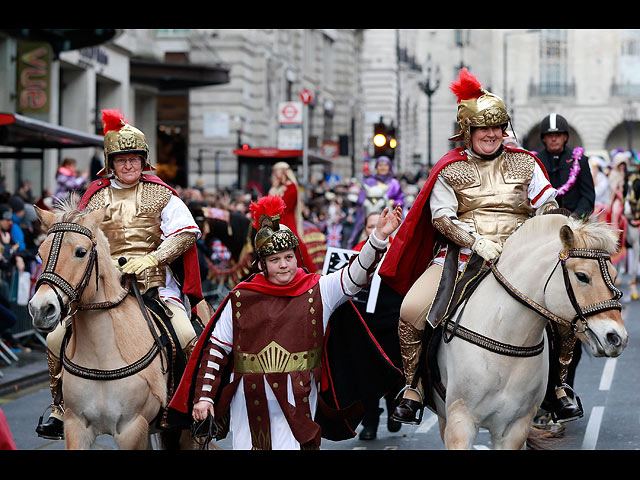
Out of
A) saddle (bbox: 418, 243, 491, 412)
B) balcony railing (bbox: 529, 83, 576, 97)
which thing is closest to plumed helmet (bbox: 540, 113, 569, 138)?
saddle (bbox: 418, 243, 491, 412)

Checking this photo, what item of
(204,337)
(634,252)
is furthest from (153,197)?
(634,252)

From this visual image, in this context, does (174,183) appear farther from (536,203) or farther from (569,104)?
(569,104)

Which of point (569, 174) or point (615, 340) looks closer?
point (615, 340)

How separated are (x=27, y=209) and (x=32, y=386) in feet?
15.1

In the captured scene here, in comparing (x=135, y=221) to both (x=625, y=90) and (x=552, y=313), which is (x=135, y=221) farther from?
(x=625, y=90)

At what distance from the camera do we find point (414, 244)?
7.71m

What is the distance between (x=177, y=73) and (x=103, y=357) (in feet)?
94.6

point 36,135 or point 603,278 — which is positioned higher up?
A: point 36,135

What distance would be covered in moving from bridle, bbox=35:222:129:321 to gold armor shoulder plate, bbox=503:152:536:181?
2551mm

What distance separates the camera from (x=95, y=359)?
7277 mm

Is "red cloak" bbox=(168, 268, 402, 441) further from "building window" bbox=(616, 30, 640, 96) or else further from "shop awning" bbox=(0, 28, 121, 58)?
"building window" bbox=(616, 30, 640, 96)

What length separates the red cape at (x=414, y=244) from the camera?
757 cm
